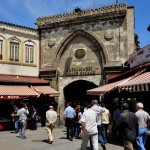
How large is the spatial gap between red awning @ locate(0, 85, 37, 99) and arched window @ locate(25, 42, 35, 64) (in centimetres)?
289

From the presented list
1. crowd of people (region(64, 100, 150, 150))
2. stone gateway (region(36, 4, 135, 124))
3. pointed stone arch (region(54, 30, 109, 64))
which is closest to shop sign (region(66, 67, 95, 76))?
stone gateway (region(36, 4, 135, 124))

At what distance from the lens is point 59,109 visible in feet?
81.5

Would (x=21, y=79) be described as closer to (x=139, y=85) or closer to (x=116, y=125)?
(x=139, y=85)

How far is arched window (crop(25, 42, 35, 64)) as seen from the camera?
24.8 m

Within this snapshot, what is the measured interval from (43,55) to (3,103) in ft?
18.3

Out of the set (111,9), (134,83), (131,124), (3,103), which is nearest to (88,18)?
(111,9)

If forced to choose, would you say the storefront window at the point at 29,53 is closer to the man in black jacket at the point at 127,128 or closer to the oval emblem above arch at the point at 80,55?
the oval emblem above arch at the point at 80,55

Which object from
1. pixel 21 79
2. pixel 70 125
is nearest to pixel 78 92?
pixel 21 79

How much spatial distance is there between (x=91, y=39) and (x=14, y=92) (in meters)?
7.11

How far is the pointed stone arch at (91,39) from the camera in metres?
23.2

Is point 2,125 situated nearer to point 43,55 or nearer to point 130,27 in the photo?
point 43,55

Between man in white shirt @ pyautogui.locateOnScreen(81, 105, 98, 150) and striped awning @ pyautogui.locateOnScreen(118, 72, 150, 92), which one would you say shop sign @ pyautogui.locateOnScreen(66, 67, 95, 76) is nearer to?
striped awning @ pyautogui.locateOnScreen(118, 72, 150, 92)

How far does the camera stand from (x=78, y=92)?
2723 centimetres

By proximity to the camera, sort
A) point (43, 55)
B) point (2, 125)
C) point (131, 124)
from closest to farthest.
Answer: point (131, 124) < point (2, 125) < point (43, 55)
